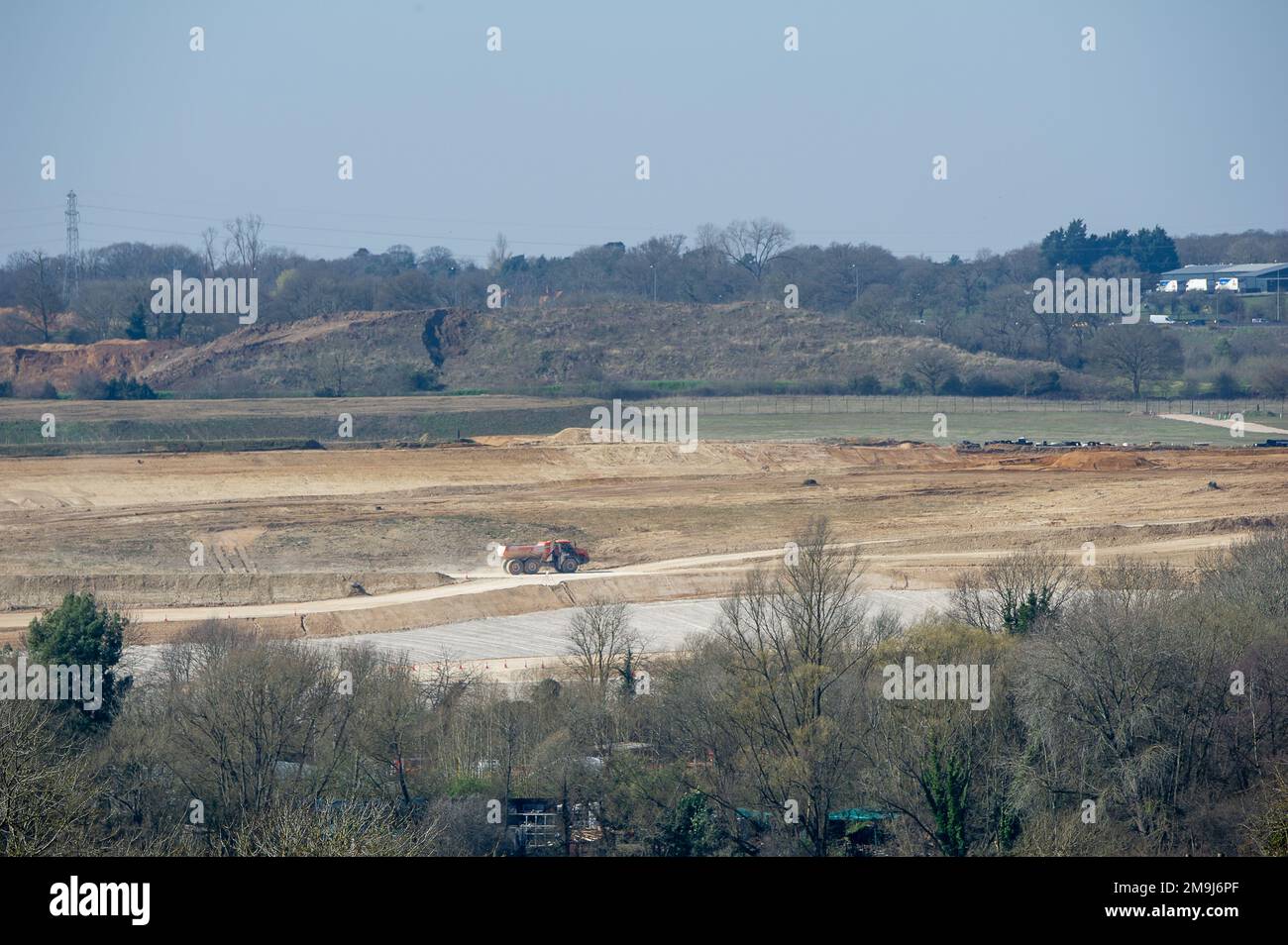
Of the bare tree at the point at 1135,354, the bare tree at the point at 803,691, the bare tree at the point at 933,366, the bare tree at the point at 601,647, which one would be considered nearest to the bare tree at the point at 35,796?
the bare tree at the point at 803,691

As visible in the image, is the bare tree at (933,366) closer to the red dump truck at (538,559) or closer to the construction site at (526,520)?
the construction site at (526,520)

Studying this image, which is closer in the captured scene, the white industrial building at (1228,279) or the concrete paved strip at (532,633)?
the concrete paved strip at (532,633)

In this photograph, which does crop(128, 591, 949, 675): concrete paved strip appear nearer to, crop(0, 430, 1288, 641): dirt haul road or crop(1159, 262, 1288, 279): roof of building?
crop(0, 430, 1288, 641): dirt haul road
